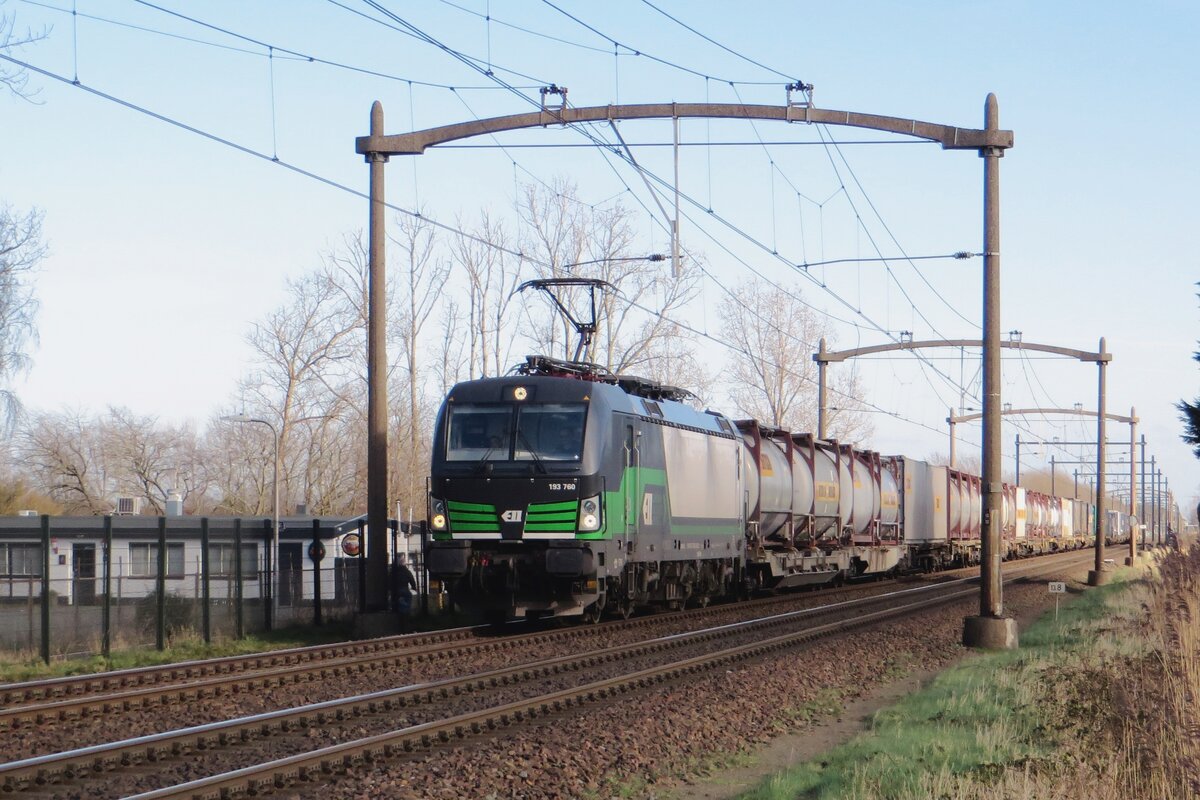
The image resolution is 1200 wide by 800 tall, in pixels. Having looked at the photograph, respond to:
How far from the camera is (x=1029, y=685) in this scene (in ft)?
46.6

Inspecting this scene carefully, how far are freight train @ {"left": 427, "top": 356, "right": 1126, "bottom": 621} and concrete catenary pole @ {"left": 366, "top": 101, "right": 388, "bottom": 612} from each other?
1.24 metres

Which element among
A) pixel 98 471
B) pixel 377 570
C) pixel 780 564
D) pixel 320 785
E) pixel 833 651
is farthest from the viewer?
pixel 98 471

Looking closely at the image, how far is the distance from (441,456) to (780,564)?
37.5ft

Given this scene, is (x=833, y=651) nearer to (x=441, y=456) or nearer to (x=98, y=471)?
(x=441, y=456)

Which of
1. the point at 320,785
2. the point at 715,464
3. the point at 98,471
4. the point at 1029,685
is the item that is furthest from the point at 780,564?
the point at 98,471

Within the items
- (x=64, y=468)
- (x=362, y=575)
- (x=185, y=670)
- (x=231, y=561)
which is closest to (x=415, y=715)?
(x=185, y=670)

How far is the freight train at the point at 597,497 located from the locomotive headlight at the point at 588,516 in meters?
0.01

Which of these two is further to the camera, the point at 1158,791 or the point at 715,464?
the point at 715,464

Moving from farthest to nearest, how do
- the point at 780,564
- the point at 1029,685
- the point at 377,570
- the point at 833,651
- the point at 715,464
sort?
the point at 780,564 < the point at 715,464 < the point at 377,570 < the point at 833,651 < the point at 1029,685

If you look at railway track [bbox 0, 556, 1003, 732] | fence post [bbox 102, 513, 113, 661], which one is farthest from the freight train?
fence post [bbox 102, 513, 113, 661]

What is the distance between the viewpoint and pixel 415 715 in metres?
12.1

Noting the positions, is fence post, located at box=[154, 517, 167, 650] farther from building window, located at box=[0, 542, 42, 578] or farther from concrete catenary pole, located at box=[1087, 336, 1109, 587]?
concrete catenary pole, located at box=[1087, 336, 1109, 587]

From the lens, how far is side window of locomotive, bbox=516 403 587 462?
19281mm

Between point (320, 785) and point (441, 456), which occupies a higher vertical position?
point (441, 456)
